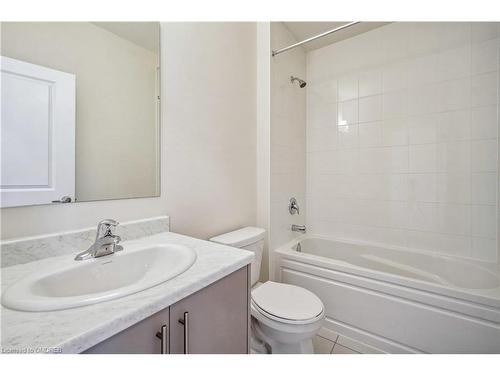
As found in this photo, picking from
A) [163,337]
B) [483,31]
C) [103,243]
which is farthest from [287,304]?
[483,31]

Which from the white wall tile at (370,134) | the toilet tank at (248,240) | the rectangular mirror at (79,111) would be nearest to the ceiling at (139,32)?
the rectangular mirror at (79,111)

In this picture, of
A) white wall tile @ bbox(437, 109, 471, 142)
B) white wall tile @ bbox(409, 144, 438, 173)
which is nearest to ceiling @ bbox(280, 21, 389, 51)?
white wall tile @ bbox(437, 109, 471, 142)

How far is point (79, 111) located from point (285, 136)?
1.51m

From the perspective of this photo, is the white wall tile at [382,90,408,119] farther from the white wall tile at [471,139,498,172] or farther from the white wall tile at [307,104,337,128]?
the white wall tile at [471,139,498,172]

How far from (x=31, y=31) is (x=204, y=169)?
89cm

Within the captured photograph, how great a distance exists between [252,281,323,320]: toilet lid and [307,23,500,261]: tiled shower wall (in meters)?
1.07

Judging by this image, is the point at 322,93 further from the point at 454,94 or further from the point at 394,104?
the point at 454,94

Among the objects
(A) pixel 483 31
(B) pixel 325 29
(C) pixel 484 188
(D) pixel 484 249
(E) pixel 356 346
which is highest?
(B) pixel 325 29

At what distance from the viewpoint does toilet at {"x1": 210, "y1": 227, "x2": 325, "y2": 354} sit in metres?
1.13

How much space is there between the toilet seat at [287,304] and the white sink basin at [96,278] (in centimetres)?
64

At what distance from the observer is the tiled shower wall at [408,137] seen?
5.38ft

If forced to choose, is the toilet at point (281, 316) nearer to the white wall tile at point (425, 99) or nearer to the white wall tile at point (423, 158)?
the white wall tile at point (423, 158)

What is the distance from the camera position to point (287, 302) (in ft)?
4.17
